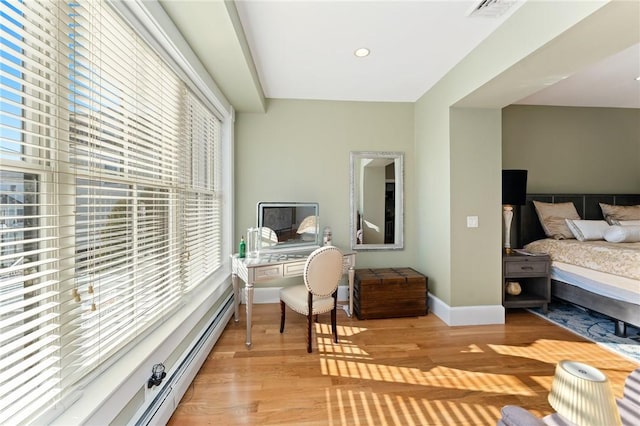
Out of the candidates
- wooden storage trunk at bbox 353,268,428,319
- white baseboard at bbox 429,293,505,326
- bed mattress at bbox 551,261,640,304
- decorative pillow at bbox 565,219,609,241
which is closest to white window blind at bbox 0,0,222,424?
wooden storage trunk at bbox 353,268,428,319

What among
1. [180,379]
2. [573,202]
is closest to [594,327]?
[573,202]

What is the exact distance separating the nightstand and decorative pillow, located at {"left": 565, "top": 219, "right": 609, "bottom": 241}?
662 millimetres

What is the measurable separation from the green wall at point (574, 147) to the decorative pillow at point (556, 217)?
317 mm

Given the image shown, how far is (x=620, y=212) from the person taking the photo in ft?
11.4

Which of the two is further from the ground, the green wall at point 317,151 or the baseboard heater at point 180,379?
the green wall at point 317,151

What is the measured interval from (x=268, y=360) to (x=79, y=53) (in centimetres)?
222

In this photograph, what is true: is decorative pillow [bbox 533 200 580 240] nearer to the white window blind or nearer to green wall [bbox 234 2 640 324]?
green wall [bbox 234 2 640 324]

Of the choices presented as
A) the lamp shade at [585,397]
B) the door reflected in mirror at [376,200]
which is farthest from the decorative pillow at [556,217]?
the lamp shade at [585,397]

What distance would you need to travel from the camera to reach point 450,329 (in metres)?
2.69

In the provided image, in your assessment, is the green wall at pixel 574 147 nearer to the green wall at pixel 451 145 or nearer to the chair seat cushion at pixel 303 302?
the green wall at pixel 451 145

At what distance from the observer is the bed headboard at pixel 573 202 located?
11.7 feet

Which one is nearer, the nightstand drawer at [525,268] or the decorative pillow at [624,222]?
the nightstand drawer at [525,268]

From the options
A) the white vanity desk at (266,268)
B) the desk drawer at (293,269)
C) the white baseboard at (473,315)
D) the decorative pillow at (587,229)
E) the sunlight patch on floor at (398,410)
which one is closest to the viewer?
the sunlight patch on floor at (398,410)

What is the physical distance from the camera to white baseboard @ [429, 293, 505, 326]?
109 inches
